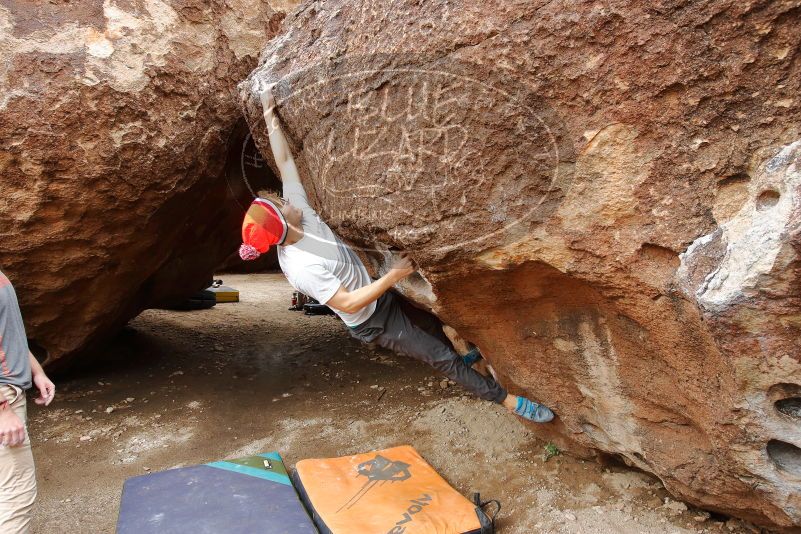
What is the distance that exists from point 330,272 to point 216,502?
1.05 metres

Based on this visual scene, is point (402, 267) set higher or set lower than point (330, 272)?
higher

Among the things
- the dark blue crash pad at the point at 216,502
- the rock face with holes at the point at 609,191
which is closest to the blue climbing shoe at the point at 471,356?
the rock face with holes at the point at 609,191

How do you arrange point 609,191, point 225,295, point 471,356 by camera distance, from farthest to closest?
1. point 225,295
2. point 471,356
3. point 609,191

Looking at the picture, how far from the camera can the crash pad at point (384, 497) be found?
2287 millimetres

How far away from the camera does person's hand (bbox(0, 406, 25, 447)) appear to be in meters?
1.89

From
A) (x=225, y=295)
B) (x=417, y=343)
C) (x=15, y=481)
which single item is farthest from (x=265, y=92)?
(x=225, y=295)

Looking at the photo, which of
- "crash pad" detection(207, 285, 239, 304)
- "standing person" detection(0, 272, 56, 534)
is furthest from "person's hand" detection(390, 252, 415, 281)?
"crash pad" detection(207, 285, 239, 304)

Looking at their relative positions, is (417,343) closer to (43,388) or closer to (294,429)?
(294,429)

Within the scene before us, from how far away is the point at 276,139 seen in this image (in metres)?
2.50

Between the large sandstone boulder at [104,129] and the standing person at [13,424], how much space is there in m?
1.04

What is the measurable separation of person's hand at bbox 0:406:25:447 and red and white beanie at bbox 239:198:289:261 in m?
0.92

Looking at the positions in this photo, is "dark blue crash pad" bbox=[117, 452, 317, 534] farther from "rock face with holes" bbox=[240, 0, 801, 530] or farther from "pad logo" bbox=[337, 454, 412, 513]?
"rock face with holes" bbox=[240, 0, 801, 530]

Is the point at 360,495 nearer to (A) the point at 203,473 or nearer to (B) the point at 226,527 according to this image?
(B) the point at 226,527

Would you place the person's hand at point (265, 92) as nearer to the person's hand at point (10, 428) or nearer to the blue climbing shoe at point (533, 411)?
the person's hand at point (10, 428)
